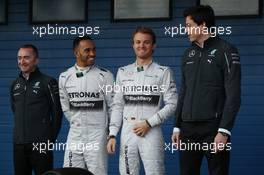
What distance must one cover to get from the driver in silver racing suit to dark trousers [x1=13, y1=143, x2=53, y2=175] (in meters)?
0.32

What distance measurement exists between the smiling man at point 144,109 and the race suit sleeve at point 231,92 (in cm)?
91

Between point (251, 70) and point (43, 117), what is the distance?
302 centimetres

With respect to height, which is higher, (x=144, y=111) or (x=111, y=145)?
(x=144, y=111)

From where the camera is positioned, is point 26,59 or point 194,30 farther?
point 26,59

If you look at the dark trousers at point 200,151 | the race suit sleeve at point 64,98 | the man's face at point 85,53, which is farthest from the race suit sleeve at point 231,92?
the race suit sleeve at point 64,98

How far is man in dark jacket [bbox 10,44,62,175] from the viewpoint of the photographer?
6547 millimetres

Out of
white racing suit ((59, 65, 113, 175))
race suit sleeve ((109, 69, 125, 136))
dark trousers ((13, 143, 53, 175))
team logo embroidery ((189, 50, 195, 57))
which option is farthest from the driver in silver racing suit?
team logo embroidery ((189, 50, 195, 57))

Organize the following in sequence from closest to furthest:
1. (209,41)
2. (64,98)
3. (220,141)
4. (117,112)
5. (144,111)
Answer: (220,141) → (209,41) → (144,111) → (117,112) → (64,98)

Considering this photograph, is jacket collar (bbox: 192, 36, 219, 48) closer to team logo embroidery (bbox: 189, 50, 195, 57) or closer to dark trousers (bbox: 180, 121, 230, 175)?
team logo embroidery (bbox: 189, 50, 195, 57)

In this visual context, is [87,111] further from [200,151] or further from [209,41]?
[209,41]

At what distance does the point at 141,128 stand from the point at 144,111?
192 mm

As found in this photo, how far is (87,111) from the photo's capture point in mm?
6316

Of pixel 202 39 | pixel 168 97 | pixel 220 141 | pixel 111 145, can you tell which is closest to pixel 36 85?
pixel 111 145

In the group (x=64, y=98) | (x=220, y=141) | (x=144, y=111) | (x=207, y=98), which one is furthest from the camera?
(x=64, y=98)
